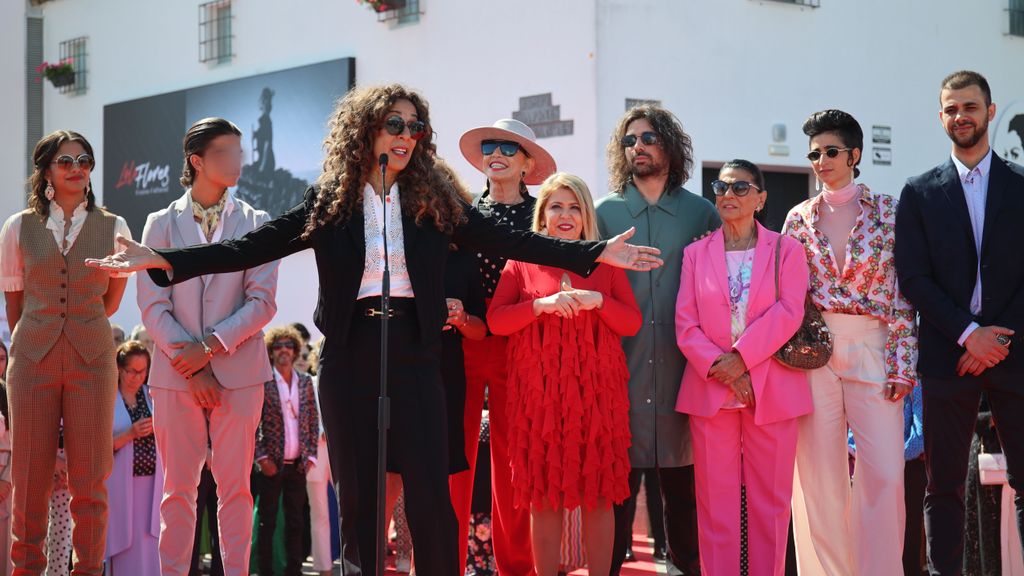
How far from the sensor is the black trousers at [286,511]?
9375 mm

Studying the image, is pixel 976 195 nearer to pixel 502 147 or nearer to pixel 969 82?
pixel 969 82

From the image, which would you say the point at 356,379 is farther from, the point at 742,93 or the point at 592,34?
the point at 742,93

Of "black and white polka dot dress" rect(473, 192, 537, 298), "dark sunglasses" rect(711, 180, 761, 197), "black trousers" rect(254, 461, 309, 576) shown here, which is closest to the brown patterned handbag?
"dark sunglasses" rect(711, 180, 761, 197)

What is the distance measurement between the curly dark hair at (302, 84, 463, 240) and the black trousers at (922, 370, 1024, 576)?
2.45 meters

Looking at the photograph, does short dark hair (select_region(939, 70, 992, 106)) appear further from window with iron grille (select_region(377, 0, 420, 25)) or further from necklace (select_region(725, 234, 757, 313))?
window with iron grille (select_region(377, 0, 420, 25))

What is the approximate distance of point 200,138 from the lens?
6.14 meters

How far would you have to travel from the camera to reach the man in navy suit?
571cm

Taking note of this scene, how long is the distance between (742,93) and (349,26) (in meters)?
4.97

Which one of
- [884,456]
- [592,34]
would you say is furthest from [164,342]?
[592,34]

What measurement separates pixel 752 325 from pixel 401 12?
32.0ft

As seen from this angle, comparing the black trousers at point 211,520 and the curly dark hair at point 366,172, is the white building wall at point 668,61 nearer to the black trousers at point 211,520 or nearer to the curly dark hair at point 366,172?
the black trousers at point 211,520

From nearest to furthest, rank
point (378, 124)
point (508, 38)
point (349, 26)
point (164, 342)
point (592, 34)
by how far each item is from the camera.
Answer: point (378, 124)
point (164, 342)
point (592, 34)
point (508, 38)
point (349, 26)

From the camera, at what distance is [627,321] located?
5.95m

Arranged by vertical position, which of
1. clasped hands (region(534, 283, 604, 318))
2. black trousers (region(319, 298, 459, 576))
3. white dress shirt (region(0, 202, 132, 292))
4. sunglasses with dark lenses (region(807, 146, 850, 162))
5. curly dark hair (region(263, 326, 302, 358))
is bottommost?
black trousers (region(319, 298, 459, 576))
